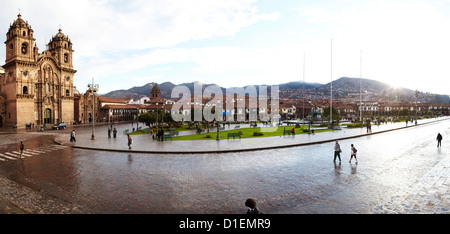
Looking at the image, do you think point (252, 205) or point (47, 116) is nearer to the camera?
point (252, 205)

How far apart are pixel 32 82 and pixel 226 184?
60128 mm

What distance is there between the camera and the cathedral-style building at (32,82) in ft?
158

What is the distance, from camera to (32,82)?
1997 inches

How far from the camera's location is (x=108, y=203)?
7.29 meters

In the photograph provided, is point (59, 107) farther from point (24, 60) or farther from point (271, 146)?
point (271, 146)

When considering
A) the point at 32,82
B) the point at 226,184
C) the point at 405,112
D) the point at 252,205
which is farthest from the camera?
the point at 405,112

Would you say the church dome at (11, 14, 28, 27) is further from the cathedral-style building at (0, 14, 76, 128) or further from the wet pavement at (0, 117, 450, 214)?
the wet pavement at (0, 117, 450, 214)

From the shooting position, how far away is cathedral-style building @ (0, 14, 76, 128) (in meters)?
48.1

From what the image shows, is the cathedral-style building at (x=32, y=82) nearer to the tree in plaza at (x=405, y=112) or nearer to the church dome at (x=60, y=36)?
the church dome at (x=60, y=36)

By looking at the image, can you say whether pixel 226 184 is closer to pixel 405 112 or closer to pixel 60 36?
pixel 60 36

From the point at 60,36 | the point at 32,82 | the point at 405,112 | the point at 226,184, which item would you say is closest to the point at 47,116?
the point at 32,82

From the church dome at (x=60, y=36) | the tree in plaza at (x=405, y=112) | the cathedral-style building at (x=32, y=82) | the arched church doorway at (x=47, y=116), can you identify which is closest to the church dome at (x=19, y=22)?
the cathedral-style building at (x=32, y=82)
